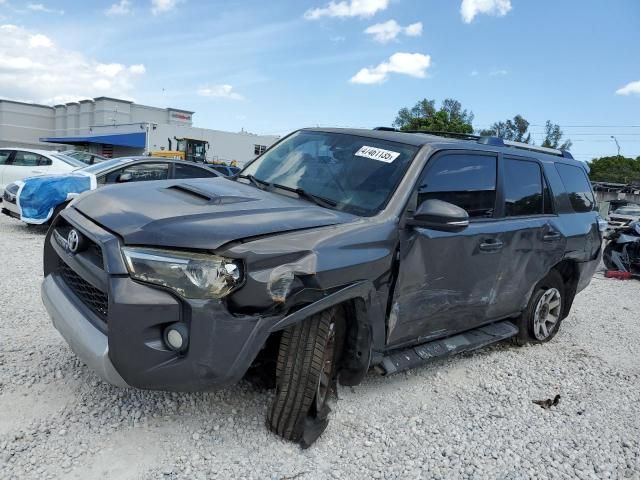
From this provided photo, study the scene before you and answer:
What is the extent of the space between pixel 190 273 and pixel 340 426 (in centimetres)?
140

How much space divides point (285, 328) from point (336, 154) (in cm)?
152

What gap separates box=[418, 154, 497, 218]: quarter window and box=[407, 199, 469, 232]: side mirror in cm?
20

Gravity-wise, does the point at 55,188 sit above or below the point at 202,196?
below

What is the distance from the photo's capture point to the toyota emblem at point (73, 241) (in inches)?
111

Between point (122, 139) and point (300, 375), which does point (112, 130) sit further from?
point (300, 375)

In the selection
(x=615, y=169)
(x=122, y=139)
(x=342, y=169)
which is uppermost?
(x=615, y=169)

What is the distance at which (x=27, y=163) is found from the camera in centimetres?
1191

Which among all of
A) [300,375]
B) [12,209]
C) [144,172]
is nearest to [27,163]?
[12,209]

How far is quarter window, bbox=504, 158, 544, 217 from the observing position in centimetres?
415

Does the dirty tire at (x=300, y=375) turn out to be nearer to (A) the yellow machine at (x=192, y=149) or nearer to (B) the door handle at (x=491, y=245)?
(B) the door handle at (x=491, y=245)

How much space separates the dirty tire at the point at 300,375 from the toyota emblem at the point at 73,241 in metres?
1.20

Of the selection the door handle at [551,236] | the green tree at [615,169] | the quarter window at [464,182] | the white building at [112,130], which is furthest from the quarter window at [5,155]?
the green tree at [615,169]

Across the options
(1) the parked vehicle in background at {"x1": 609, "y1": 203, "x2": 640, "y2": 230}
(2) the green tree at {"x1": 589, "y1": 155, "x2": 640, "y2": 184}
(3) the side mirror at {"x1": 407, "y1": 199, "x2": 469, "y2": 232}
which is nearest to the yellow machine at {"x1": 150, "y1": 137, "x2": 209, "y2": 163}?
(1) the parked vehicle in background at {"x1": 609, "y1": 203, "x2": 640, "y2": 230}

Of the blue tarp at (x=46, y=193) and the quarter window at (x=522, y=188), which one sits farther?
the blue tarp at (x=46, y=193)
